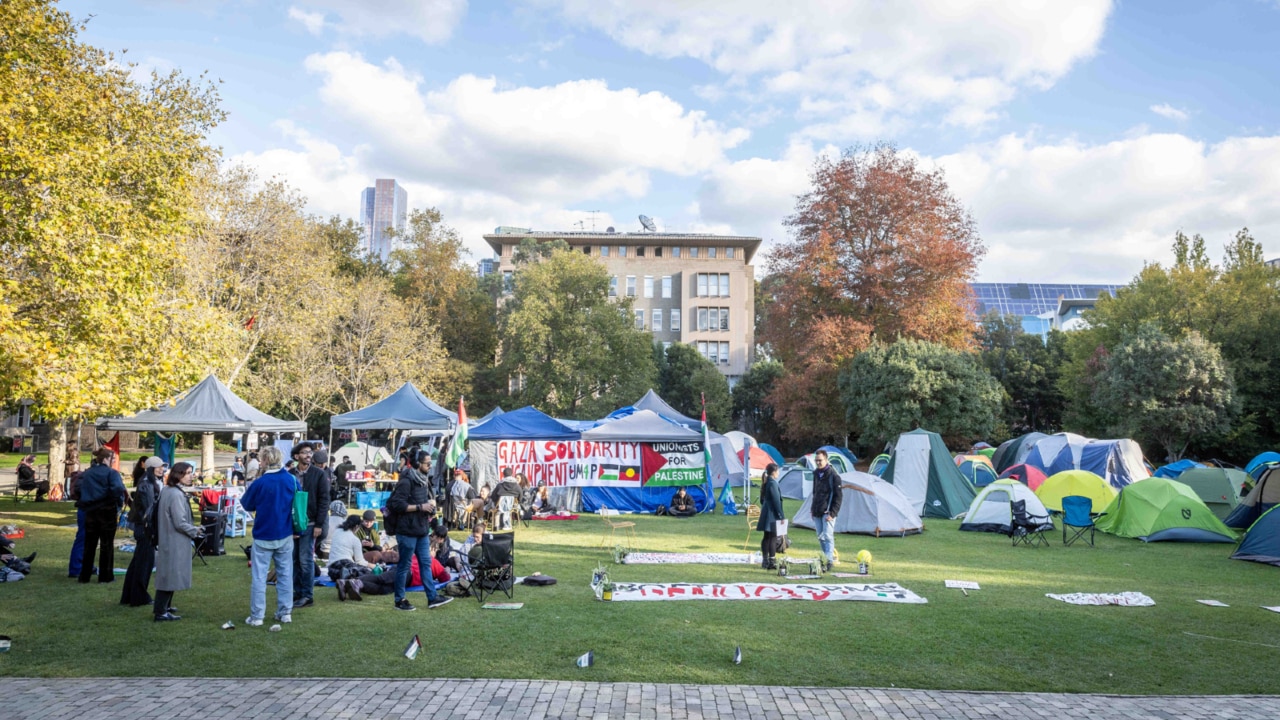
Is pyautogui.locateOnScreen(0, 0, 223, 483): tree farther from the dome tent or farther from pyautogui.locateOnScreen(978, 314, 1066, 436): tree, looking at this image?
pyautogui.locateOnScreen(978, 314, 1066, 436): tree

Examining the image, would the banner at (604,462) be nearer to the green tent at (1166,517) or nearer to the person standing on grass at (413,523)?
the green tent at (1166,517)

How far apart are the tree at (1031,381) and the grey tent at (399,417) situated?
3558cm

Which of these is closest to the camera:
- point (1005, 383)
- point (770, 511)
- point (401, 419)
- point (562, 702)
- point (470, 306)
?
point (562, 702)

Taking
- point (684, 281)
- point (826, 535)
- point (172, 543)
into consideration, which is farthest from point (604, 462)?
point (684, 281)

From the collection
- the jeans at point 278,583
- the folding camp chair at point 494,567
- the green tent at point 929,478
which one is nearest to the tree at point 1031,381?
the green tent at point 929,478

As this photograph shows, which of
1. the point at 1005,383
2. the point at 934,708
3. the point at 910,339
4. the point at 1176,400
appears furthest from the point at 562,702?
the point at 1005,383

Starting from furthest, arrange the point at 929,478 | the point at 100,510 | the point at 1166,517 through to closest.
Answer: the point at 929,478 < the point at 1166,517 < the point at 100,510

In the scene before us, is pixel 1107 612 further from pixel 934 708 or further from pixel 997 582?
pixel 934 708

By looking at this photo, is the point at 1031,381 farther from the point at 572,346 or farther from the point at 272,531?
the point at 272,531

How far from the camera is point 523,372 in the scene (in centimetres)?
3888

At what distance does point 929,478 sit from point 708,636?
14.1 m

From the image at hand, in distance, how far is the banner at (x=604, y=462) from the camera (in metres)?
19.0

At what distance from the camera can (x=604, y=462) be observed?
19.4 m

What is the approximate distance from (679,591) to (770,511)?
98.0 inches
